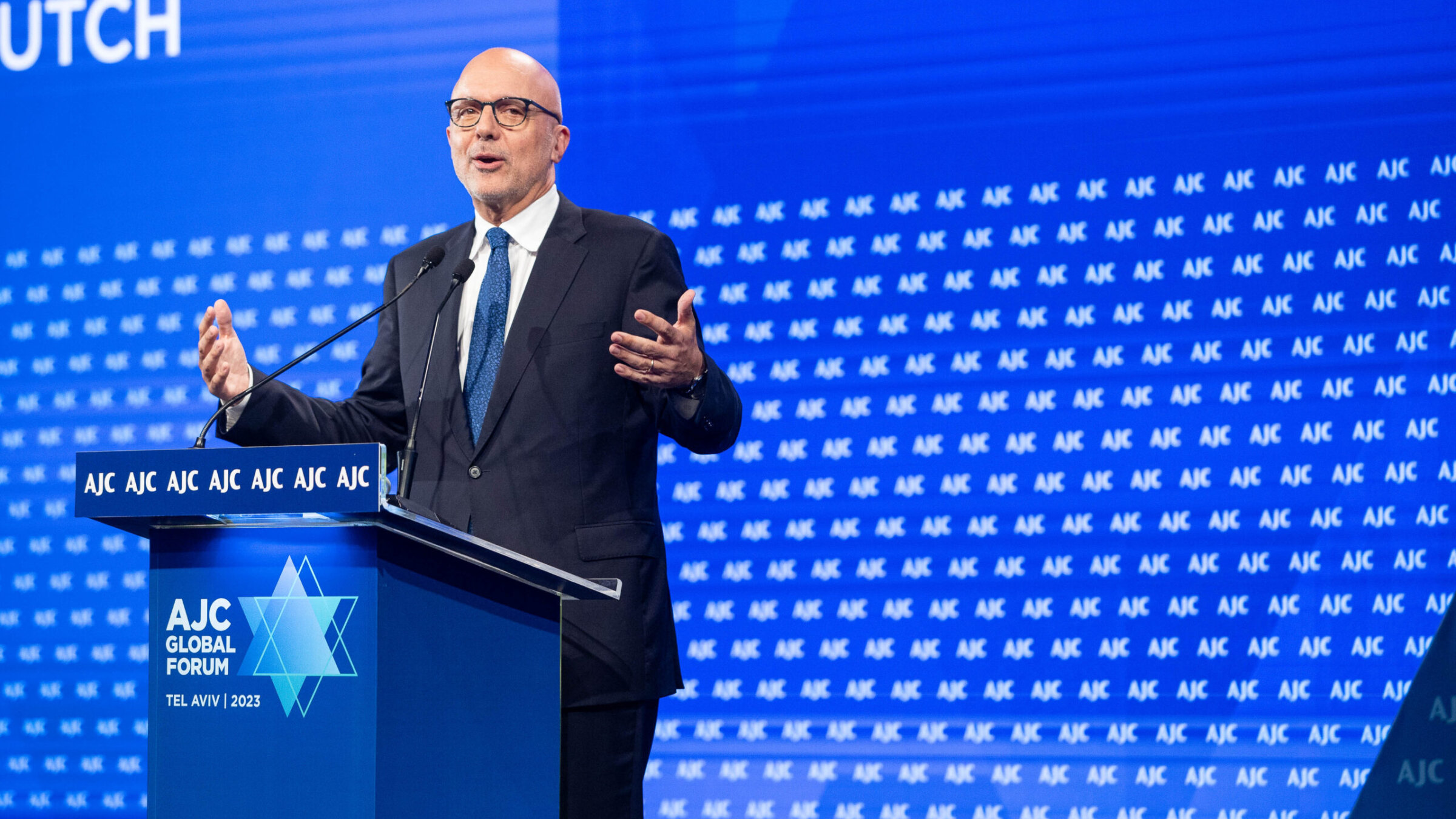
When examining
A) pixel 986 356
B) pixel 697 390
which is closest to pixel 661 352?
pixel 697 390

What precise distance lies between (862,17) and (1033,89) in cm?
43

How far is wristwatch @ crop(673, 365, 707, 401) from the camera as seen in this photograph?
1.78 meters

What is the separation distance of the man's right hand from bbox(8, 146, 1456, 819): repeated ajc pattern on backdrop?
5.17ft

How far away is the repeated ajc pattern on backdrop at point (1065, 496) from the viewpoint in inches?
112

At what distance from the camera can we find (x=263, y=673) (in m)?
1.43

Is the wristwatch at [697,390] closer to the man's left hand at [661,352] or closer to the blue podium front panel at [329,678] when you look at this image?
the man's left hand at [661,352]

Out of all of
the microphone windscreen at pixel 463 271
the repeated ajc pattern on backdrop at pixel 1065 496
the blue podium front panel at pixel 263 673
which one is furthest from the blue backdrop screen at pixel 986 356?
the blue podium front panel at pixel 263 673

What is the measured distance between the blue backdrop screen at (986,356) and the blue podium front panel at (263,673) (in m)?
1.84

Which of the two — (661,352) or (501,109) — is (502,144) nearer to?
(501,109)

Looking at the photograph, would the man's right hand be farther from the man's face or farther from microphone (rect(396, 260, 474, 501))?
the man's face

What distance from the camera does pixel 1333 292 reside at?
9.50 feet

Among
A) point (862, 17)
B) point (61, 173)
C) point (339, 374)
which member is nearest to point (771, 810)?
point (339, 374)

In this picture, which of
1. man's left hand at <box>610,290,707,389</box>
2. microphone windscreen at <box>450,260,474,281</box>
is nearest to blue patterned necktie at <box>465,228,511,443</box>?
microphone windscreen at <box>450,260,474,281</box>

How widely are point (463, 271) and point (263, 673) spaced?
61 cm
